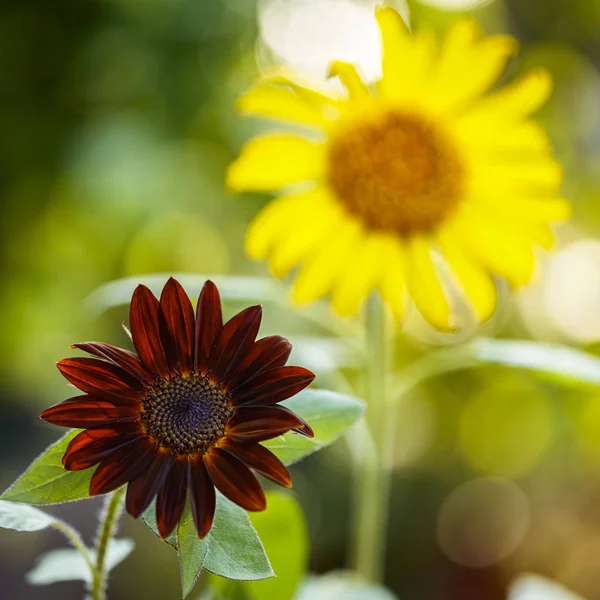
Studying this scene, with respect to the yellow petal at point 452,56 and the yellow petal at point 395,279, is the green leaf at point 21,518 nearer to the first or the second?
the yellow petal at point 395,279

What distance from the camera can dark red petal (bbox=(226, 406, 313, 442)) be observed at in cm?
31

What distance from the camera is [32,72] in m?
1.14

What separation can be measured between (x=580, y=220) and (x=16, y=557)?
0.97 metres


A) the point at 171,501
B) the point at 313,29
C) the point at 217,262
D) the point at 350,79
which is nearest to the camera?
the point at 171,501

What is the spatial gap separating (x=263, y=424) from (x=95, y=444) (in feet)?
0.22

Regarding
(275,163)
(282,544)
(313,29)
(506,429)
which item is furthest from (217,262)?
(282,544)

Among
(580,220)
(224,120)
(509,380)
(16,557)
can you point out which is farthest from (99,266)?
(580,220)

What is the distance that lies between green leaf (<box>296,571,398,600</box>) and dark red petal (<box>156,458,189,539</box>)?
306 millimetres

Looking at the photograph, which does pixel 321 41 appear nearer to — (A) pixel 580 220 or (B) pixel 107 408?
(A) pixel 580 220

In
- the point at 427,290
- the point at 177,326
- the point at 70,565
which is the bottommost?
the point at 70,565

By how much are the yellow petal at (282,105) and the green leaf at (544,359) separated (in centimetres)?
22

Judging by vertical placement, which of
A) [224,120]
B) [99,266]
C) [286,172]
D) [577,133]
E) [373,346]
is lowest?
[373,346]

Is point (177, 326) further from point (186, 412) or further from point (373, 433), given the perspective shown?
point (373, 433)

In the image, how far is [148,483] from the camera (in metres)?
0.31
